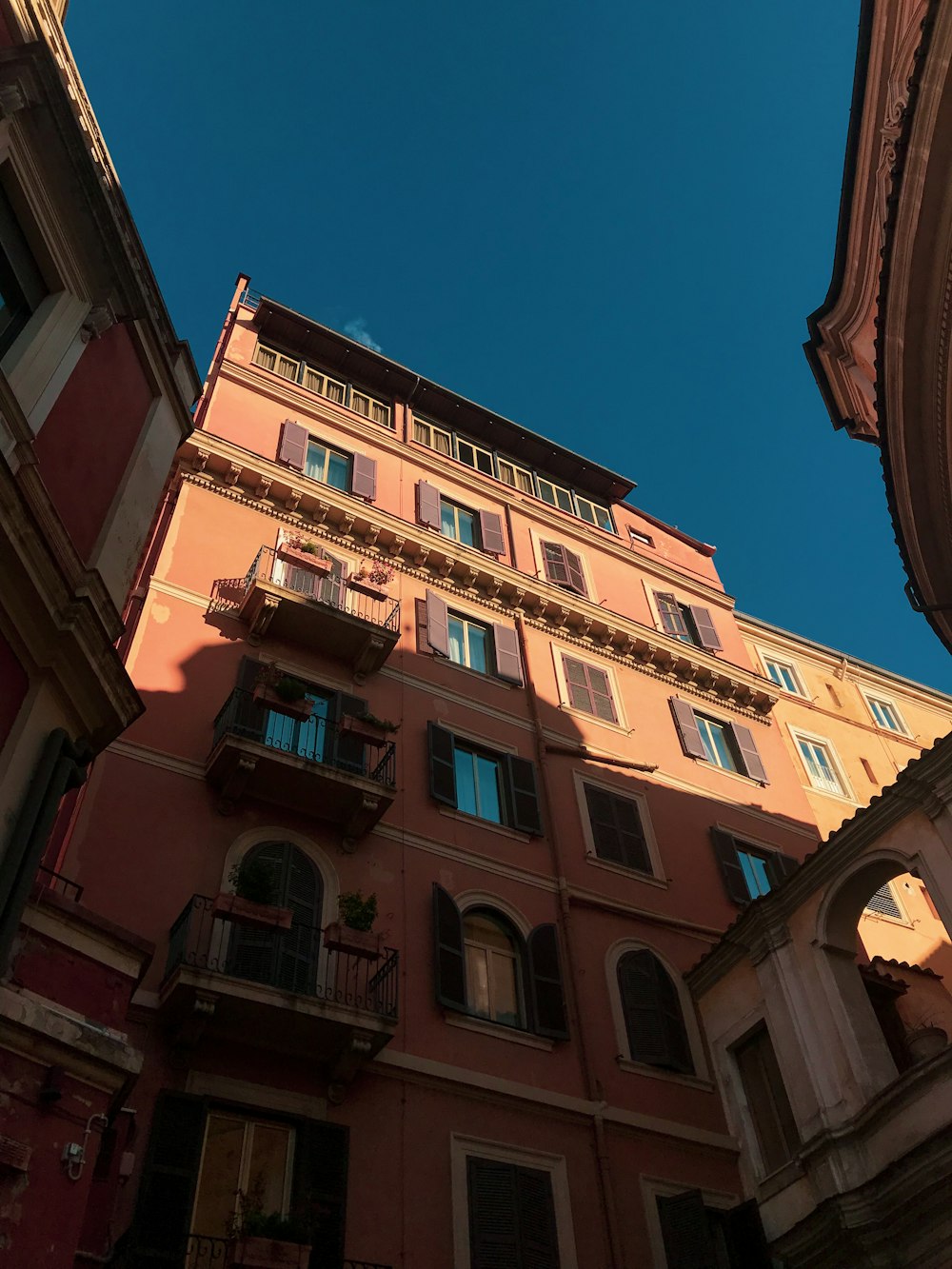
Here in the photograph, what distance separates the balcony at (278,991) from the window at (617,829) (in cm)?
563

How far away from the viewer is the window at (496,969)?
14727 mm

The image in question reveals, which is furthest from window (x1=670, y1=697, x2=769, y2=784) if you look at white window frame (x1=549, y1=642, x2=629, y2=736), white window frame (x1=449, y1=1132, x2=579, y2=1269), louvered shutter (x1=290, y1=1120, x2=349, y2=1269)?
louvered shutter (x1=290, y1=1120, x2=349, y2=1269)

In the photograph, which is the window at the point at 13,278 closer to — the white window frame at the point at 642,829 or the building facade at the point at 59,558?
the building facade at the point at 59,558

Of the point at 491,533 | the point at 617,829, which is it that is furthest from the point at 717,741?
the point at 491,533

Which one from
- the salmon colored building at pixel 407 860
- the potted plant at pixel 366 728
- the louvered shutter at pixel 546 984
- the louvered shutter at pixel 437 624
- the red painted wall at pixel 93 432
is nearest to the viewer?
the red painted wall at pixel 93 432

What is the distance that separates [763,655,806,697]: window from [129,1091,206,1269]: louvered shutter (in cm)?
2170

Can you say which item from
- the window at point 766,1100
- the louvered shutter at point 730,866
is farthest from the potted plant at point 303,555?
the window at point 766,1100

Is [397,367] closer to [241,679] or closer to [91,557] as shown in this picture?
[241,679]

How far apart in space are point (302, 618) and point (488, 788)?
14.0 feet

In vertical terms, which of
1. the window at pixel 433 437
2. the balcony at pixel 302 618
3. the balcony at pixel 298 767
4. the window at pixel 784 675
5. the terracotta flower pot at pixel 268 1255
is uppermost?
the window at pixel 433 437

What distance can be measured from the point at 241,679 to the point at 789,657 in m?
18.9

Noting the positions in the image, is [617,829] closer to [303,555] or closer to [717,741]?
[717,741]

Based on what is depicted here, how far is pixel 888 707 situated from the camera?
105ft

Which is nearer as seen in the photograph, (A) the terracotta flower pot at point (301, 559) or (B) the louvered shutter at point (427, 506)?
(A) the terracotta flower pot at point (301, 559)
